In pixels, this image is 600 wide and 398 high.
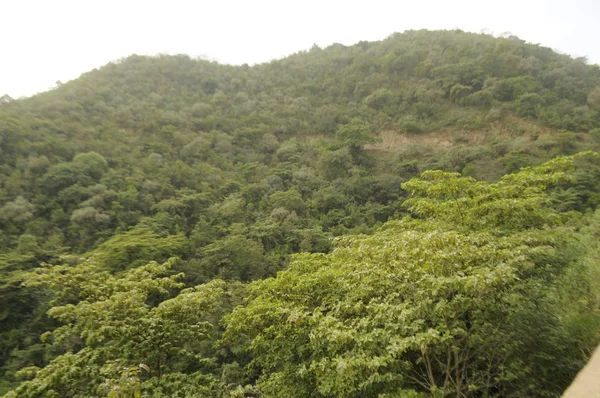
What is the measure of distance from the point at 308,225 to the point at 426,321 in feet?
38.6

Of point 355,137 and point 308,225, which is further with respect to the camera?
point 355,137

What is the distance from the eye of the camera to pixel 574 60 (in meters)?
27.8

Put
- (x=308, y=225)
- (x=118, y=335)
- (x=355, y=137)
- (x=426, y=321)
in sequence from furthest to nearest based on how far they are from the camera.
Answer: (x=355, y=137), (x=308, y=225), (x=118, y=335), (x=426, y=321)

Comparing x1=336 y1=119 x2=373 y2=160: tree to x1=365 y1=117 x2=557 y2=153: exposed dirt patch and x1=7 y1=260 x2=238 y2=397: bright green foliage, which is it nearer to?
x1=365 y1=117 x2=557 y2=153: exposed dirt patch

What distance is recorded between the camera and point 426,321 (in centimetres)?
418

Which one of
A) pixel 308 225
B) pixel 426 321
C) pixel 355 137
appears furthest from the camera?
pixel 355 137

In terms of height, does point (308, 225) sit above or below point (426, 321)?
below

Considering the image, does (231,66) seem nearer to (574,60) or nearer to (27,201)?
(27,201)

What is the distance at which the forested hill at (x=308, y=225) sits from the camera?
159 inches

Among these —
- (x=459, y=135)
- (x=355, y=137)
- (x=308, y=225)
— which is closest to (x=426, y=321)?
(x=308, y=225)

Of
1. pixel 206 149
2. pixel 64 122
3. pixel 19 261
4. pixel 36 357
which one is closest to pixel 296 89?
pixel 206 149

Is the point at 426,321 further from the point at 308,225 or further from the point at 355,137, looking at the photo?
the point at 355,137

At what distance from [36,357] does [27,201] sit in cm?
768

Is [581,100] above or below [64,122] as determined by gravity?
below
